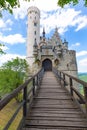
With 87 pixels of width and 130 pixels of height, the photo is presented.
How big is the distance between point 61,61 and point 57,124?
29124mm

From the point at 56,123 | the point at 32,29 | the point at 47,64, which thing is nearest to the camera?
the point at 56,123

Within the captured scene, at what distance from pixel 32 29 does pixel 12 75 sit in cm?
2150

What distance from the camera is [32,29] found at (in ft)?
147

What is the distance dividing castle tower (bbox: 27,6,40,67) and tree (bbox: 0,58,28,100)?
12.0 m

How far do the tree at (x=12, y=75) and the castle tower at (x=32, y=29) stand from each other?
12.0 metres

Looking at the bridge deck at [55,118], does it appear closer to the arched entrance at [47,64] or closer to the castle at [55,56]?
the castle at [55,56]

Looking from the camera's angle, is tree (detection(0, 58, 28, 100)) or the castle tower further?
the castle tower

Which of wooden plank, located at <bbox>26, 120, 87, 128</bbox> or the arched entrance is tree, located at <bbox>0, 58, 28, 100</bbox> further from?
wooden plank, located at <bbox>26, 120, 87, 128</bbox>

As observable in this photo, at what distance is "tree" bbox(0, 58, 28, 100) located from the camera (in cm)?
2652

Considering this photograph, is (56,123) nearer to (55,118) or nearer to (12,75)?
(55,118)

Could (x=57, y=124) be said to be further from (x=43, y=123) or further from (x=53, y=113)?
(x=53, y=113)

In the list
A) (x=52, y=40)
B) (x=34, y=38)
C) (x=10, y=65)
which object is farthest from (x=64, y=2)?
(x=34, y=38)

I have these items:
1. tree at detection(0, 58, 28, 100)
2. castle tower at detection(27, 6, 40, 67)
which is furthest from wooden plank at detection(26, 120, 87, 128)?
castle tower at detection(27, 6, 40, 67)

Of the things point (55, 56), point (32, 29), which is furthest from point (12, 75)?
point (32, 29)
